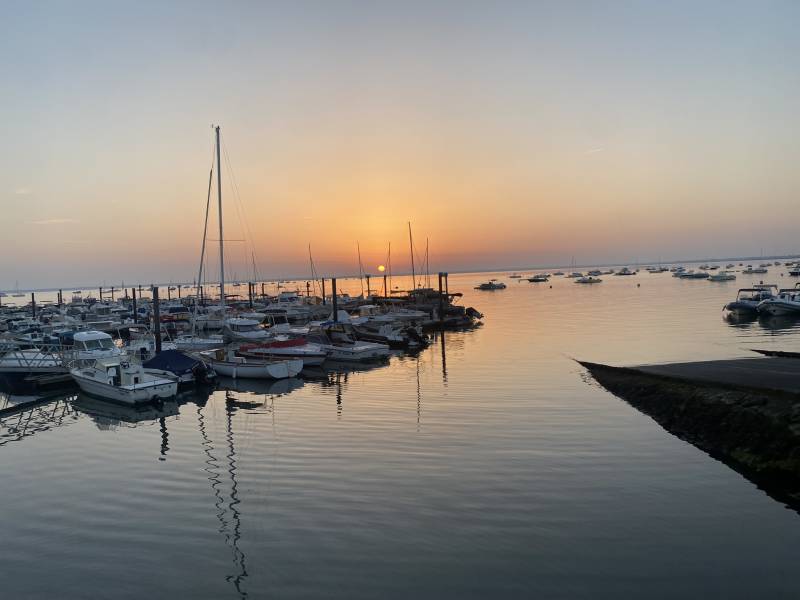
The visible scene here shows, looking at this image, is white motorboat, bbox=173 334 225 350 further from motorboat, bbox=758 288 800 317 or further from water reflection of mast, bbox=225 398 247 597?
motorboat, bbox=758 288 800 317

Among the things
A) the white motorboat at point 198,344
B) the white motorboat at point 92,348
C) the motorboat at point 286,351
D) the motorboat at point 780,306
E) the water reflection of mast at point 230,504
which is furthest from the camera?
the motorboat at point 780,306

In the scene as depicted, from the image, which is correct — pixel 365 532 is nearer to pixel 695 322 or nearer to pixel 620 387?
pixel 620 387

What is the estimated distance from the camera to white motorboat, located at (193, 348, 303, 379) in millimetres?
33406

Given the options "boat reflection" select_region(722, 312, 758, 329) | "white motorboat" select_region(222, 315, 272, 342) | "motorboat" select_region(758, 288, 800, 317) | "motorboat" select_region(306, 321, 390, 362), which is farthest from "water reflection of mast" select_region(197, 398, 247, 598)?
"motorboat" select_region(758, 288, 800, 317)

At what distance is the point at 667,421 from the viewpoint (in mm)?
20484

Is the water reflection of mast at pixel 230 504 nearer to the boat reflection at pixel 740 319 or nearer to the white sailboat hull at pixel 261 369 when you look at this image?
the white sailboat hull at pixel 261 369

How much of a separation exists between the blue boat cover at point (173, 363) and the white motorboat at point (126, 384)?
1543 mm

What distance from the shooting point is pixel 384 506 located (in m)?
13.5

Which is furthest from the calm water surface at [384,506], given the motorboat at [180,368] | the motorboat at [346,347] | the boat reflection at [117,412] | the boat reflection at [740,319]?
the boat reflection at [740,319]

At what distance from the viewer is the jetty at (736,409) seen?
49.7ft

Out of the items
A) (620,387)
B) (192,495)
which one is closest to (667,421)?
(620,387)

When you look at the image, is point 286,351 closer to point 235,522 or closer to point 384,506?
point 235,522

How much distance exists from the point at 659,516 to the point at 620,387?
47.4 feet

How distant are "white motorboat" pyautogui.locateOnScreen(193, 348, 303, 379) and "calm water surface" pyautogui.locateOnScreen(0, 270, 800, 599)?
6528mm
